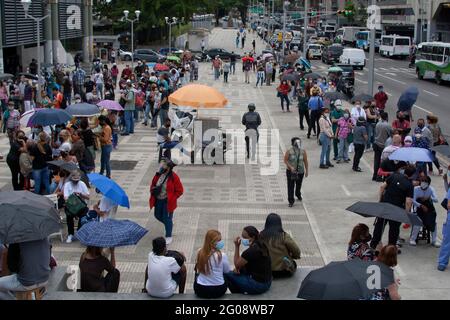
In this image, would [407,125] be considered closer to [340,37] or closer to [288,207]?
[288,207]

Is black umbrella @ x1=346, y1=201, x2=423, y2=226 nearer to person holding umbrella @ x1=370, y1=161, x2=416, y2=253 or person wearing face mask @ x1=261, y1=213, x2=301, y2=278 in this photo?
person holding umbrella @ x1=370, y1=161, x2=416, y2=253

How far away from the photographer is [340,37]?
277 ft

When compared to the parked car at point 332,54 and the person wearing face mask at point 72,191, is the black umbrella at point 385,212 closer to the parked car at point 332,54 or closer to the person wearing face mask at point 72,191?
the person wearing face mask at point 72,191

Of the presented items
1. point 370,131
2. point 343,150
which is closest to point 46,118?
point 343,150

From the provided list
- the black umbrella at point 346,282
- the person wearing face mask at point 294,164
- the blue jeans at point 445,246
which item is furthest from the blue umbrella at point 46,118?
the black umbrella at point 346,282

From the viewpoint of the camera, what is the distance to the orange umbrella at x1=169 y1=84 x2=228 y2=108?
1795 cm

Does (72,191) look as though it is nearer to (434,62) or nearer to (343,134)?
(343,134)

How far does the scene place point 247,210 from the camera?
14688 mm

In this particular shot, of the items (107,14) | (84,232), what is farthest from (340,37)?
(84,232)

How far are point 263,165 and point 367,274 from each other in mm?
12348

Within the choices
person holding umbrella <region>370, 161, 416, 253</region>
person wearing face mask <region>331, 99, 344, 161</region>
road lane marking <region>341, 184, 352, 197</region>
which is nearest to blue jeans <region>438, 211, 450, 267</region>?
person holding umbrella <region>370, 161, 416, 253</region>

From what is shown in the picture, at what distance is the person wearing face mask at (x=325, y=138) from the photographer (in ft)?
59.1

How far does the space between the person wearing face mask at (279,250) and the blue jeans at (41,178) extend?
702 cm

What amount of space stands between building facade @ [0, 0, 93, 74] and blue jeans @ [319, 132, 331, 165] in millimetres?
19343
